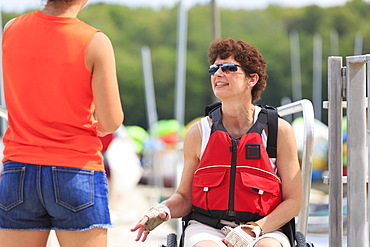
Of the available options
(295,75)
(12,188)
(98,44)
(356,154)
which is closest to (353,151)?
(356,154)

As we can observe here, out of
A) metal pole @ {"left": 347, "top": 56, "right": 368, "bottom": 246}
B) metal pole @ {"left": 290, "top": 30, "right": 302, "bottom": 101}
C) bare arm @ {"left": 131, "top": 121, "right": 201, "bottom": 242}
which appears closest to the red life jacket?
bare arm @ {"left": 131, "top": 121, "right": 201, "bottom": 242}

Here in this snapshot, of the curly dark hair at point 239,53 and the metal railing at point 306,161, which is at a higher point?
the curly dark hair at point 239,53

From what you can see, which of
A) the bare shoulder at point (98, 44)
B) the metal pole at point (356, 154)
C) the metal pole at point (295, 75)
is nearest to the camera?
the bare shoulder at point (98, 44)

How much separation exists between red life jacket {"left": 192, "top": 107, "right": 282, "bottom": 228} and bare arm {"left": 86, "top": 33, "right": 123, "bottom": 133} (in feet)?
2.61

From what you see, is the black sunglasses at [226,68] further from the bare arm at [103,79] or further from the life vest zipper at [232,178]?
the bare arm at [103,79]

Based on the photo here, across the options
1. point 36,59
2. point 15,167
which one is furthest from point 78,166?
point 36,59

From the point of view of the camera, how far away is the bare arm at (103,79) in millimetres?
1994

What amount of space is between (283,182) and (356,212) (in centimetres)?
36

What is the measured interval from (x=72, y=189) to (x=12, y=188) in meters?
0.19

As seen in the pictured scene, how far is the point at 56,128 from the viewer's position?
2.03 metres

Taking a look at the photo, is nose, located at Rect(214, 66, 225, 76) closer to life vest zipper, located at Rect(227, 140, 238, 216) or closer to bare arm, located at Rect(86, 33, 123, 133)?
life vest zipper, located at Rect(227, 140, 238, 216)

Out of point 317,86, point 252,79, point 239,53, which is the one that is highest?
point 239,53

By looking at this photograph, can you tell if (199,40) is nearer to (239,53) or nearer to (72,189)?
(239,53)

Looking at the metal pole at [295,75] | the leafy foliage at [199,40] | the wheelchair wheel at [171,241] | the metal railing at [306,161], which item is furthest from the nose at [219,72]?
the leafy foliage at [199,40]
